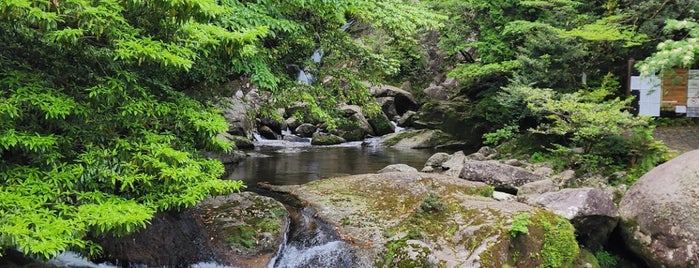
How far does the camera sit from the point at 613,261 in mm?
7824

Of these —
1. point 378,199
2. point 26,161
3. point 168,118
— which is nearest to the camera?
point 26,161

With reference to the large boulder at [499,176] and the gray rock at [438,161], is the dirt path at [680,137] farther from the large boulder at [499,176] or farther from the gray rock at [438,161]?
the gray rock at [438,161]

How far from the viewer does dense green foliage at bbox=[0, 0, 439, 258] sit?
450 cm

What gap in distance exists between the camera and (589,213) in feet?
24.5

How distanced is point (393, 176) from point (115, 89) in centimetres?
602

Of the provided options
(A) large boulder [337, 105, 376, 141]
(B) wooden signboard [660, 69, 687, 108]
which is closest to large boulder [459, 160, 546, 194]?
(B) wooden signboard [660, 69, 687, 108]

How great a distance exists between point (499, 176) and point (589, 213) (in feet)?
9.80

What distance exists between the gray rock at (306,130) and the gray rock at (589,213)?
18.3 metres

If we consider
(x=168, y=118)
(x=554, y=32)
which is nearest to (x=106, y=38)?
(x=168, y=118)

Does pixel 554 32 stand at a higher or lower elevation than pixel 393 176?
higher

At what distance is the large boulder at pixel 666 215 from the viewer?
22.7 ft

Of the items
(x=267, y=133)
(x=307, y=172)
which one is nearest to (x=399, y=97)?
(x=267, y=133)

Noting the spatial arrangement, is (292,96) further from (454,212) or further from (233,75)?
(454,212)

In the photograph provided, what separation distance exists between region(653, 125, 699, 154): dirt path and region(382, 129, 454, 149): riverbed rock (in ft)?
28.4
